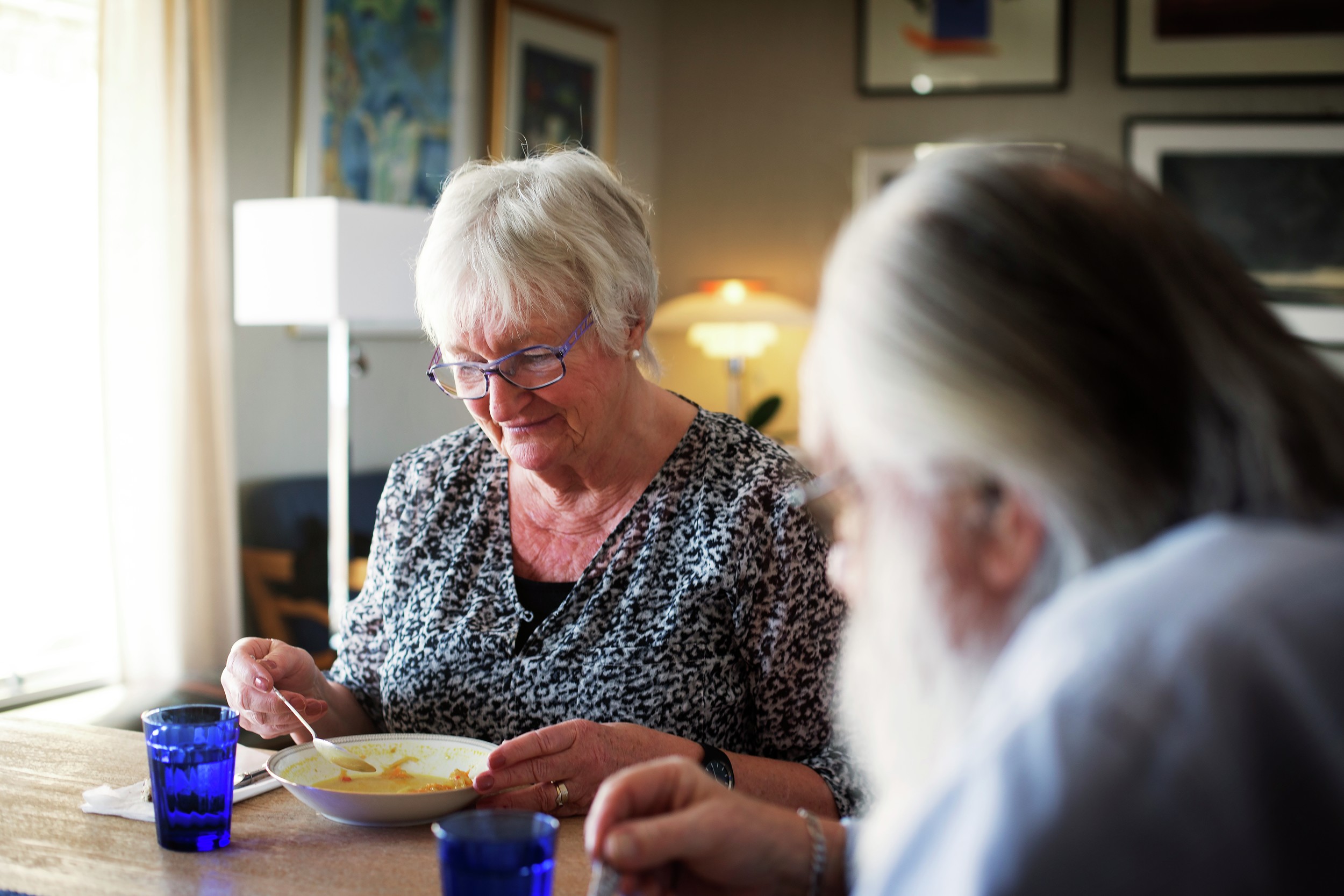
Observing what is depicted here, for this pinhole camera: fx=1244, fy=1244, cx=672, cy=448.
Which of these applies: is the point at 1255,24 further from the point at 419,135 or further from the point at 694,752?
the point at 694,752

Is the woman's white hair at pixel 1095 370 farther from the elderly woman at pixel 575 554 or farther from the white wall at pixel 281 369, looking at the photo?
the white wall at pixel 281 369

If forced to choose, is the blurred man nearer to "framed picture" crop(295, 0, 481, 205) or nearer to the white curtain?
the white curtain

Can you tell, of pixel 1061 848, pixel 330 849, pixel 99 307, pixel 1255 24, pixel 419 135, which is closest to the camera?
pixel 1061 848

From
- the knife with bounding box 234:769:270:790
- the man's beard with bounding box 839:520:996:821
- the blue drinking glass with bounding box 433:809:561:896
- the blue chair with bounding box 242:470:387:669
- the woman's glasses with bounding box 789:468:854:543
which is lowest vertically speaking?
the blue chair with bounding box 242:470:387:669

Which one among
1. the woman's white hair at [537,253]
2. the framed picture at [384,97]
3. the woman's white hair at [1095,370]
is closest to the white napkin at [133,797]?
the woman's white hair at [537,253]

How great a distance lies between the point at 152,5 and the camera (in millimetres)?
3143

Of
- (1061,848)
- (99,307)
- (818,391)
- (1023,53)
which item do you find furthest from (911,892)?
(1023,53)

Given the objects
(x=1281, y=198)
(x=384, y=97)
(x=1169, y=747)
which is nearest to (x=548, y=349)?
(x=1169, y=747)

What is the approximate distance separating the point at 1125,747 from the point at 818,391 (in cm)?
28

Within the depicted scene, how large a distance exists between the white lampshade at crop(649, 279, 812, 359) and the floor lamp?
76.9 inches

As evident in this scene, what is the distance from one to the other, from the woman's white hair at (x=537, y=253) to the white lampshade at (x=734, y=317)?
3.51m

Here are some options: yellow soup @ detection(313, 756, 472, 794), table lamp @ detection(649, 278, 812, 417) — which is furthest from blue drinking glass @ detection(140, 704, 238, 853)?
table lamp @ detection(649, 278, 812, 417)

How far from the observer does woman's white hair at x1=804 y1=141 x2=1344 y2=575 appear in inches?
23.6

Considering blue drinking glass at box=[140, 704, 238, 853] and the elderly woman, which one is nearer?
blue drinking glass at box=[140, 704, 238, 853]
